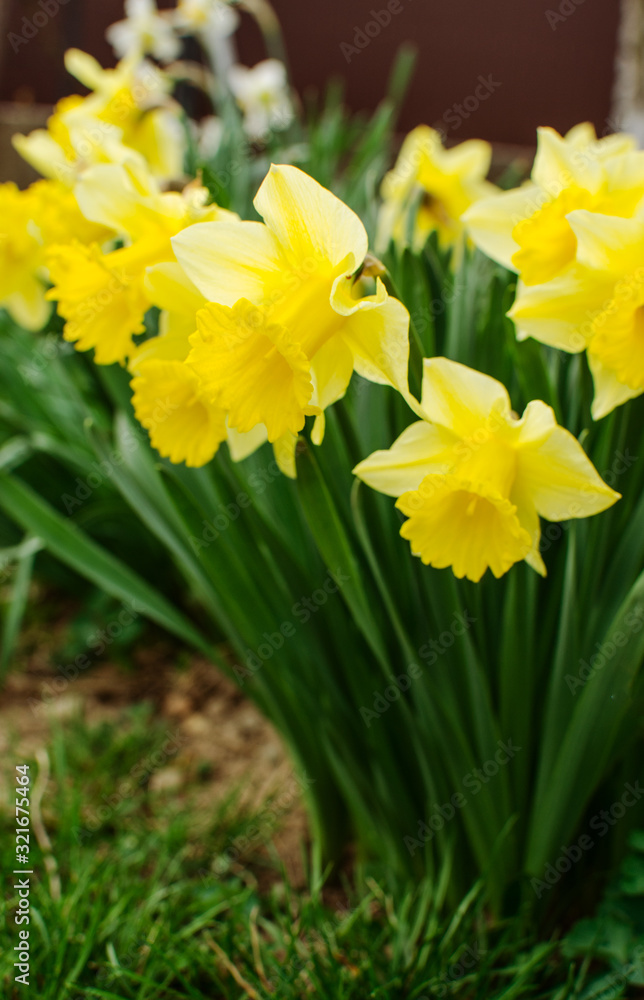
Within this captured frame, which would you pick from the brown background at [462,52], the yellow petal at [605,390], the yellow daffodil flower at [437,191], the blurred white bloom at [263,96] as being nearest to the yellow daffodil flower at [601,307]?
the yellow petal at [605,390]

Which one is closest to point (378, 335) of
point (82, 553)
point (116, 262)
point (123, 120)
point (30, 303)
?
point (116, 262)

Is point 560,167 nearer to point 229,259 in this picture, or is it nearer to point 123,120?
point 229,259

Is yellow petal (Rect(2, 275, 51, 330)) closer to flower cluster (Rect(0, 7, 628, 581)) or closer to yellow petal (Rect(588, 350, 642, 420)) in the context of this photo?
flower cluster (Rect(0, 7, 628, 581))

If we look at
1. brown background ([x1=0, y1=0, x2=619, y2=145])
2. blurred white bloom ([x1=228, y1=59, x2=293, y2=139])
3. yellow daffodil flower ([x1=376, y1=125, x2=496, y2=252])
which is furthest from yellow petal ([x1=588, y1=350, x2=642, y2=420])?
brown background ([x1=0, y1=0, x2=619, y2=145])

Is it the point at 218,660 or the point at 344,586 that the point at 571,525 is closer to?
the point at 344,586

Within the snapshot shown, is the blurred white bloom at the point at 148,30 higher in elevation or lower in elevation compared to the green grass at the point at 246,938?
higher

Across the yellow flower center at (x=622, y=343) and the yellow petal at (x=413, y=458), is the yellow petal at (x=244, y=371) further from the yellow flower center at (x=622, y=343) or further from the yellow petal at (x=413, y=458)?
the yellow flower center at (x=622, y=343)

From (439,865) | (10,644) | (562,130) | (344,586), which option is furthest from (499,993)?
(562,130)
